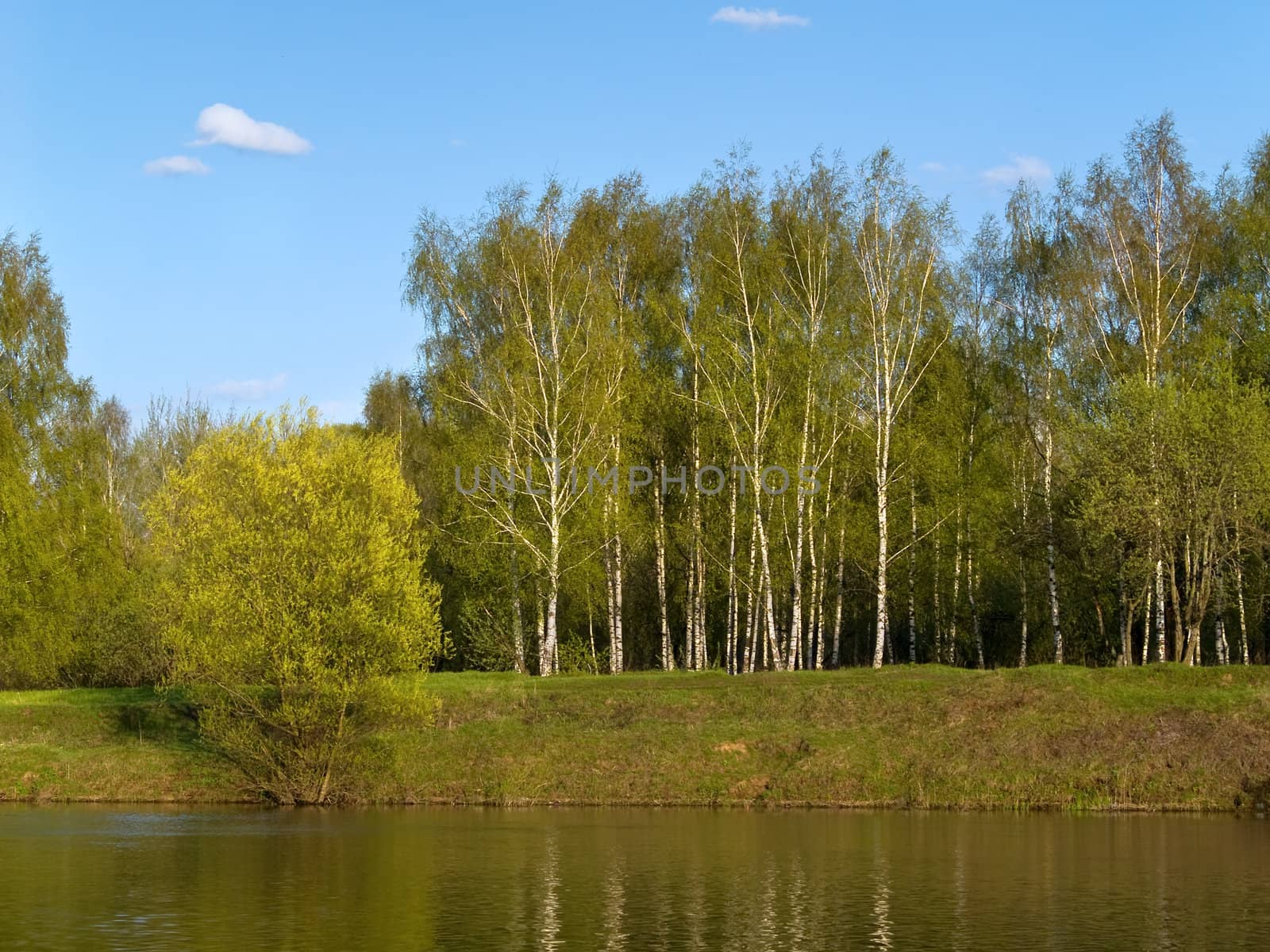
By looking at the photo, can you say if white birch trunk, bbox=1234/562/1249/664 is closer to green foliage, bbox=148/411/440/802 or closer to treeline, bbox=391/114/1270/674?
treeline, bbox=391/114/1270/674

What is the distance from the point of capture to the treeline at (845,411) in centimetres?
5322

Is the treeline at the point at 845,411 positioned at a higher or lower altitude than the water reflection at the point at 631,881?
higher

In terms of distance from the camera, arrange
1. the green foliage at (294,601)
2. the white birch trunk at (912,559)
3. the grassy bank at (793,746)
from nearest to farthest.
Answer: the green foliage at (294,601)
the grassy bank at (793,746)
the white birch trunk at (912,559)

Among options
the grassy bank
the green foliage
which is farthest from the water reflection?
the green foliage

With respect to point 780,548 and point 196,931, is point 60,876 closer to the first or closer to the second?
point 196,931

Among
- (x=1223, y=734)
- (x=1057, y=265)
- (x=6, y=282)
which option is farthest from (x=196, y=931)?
(x=1057, y=265)

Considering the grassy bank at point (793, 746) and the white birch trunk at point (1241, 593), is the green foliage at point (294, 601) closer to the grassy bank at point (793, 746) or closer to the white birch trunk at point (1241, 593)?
the grassy bank at point (793, 746)

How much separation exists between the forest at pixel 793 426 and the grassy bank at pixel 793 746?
679 centimetres

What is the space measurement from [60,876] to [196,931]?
22.7 ft

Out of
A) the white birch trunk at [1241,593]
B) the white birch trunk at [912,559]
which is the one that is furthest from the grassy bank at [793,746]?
the white birch trunk at [912,559]

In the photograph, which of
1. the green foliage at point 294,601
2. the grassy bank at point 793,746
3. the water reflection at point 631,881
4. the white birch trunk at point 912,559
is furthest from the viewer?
the white birch trunk at point 912,559

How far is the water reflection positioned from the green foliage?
3091 millimetres

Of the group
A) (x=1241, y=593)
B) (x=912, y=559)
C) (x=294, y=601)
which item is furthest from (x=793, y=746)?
(x=1241, y=593)

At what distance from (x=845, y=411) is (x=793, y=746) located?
2219cm
